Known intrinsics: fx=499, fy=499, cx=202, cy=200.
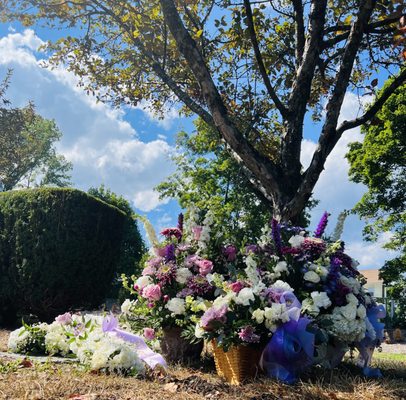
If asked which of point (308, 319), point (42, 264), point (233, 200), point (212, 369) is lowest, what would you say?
point (212, 369)

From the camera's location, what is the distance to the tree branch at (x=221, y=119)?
6121 mm

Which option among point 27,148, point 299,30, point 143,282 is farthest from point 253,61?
point 27,148

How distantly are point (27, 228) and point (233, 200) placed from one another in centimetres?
1197

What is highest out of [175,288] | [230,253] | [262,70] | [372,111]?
[262,70]

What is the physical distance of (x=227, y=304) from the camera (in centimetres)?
403

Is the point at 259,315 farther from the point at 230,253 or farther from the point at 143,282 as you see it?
the point at 143,282

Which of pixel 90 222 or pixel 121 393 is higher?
pixel 90 222

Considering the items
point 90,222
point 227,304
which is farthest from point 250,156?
point 90,222

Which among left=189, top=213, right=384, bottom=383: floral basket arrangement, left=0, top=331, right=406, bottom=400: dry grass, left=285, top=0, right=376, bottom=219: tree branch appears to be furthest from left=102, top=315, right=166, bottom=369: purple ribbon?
left=285, top=0, right=376, bottom=219: tree branch

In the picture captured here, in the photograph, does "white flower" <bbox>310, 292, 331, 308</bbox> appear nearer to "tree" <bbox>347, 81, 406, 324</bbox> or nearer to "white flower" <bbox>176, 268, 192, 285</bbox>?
"white flower" <bbox>176, 268, 192, 285</bbox>

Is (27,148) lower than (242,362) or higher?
higher

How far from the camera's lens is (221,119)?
6184 mm

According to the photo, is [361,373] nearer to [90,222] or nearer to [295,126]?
[295,126]

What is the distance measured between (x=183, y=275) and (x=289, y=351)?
148cm
